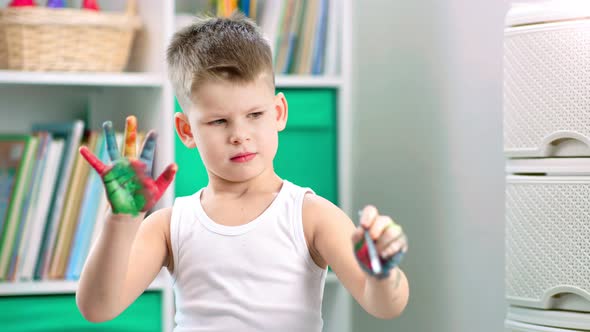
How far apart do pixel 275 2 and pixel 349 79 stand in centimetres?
26

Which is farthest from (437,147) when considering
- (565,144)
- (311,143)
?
(565,144)

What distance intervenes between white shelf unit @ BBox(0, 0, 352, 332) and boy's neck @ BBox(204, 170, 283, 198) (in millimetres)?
694

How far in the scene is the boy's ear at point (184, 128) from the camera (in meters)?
1.21

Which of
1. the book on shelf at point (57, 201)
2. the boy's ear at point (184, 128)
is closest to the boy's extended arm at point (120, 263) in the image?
the boy's ear at point (184, 128)

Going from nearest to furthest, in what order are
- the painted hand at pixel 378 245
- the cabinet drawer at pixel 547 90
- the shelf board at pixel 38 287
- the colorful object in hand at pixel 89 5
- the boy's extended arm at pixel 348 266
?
the painted hand at pixel 378 245 → the boy's extended arm at pixel 348 266 → the cabinet drawer at pixel 547 90 → the shelf board at pixel 38 287 → the colorful object in hand at pixel 89 5

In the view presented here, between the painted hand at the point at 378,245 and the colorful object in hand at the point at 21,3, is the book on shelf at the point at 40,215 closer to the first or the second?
the colorful object in hand at the point at 21,3

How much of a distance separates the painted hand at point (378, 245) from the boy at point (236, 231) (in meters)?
0.15

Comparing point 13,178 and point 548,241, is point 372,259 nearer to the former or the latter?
point 548,241

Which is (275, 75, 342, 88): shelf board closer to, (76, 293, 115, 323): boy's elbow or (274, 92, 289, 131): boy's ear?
(274, 92, 289, 131): boy's ear

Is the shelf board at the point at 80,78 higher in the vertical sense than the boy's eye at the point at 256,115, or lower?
higher

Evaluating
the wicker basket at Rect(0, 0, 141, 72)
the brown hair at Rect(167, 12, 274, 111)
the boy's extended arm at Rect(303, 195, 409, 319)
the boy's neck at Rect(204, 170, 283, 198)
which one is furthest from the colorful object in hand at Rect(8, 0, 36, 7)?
the boy's extended arm at Rect(303, 195, 409, 319)

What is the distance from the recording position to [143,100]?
2020 mm

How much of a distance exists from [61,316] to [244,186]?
0.81m

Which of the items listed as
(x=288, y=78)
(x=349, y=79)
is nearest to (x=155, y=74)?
(x=288, y=78)
